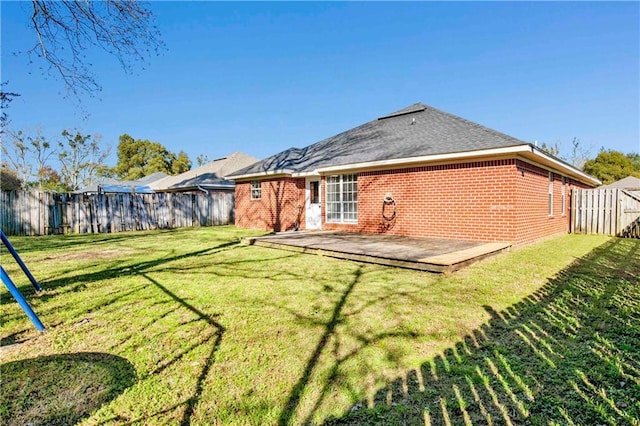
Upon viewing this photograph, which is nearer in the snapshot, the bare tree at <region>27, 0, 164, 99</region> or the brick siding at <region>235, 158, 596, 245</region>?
the bare tree at <region>27, 0, 164, 99</region>

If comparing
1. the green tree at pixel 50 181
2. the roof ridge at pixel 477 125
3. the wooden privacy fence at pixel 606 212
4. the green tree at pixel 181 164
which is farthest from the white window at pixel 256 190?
the green tree at pixel 181 164

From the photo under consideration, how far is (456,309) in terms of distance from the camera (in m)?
4.12

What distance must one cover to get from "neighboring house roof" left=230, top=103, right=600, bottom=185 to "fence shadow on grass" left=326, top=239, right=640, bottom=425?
18.1 feet

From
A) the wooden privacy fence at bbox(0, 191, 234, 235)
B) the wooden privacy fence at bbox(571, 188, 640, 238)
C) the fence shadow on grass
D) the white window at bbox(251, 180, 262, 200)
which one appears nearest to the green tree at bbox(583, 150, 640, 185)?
the wooden privacy fence at bbox(571, 188, 640, 238)

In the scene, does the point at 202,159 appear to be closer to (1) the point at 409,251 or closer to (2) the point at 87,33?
(2) the point at 87,33

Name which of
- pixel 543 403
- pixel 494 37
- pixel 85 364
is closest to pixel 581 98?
pixel 494 37

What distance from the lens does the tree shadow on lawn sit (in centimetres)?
223

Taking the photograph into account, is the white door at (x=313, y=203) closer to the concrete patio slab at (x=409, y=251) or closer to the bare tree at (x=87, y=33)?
the concrete patio slab at (x=409, y=251)

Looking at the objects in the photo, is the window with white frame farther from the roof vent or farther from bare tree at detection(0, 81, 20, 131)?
bare tree at detection(0, 81, 20, 131)

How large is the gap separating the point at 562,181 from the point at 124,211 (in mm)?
19615

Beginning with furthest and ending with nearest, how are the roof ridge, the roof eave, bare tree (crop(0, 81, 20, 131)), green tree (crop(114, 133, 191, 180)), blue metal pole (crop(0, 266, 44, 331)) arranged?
green tree (crop(114, 133, 191, 180)) < the roof ridge < the roof eave < bare tree (crop(0, 81, 20, 131)) < blue metal pole (crop(0, 266, 44, 331))

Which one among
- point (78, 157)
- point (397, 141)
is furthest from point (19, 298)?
point (78, 157)

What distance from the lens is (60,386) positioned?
8.39 ft

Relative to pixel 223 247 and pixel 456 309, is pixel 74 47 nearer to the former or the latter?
pixel 223 247
